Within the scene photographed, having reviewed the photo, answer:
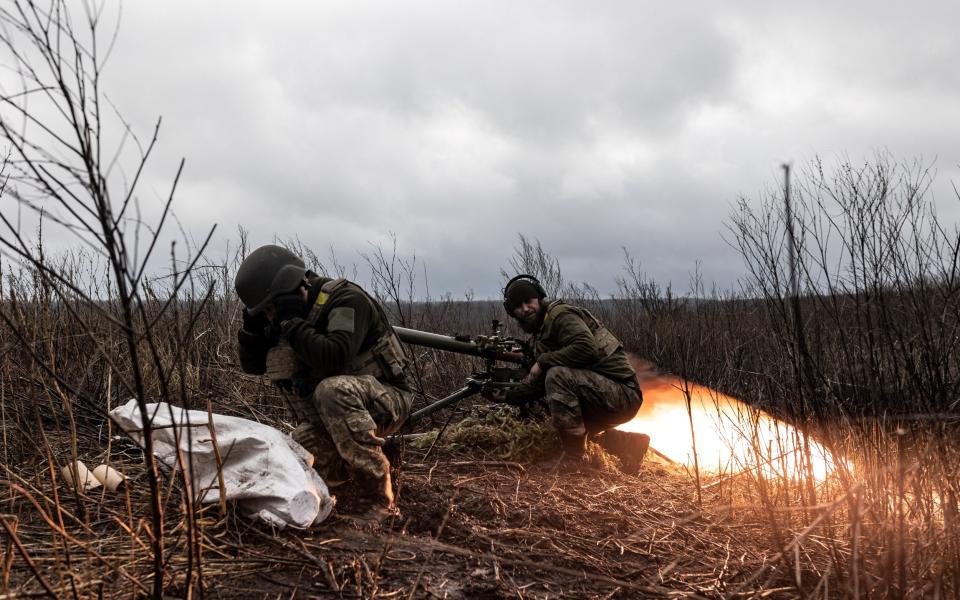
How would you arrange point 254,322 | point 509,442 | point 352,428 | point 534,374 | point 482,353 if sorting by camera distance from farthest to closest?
point 509,442, point 534,374, point 482,353, point 254,322, point 352,428

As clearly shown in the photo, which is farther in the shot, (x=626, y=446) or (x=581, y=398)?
(x=626, y=446)

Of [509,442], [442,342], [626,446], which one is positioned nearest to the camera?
[442,342]

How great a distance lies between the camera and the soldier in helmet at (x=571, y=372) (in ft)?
18.3

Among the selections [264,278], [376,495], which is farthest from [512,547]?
[264,278]

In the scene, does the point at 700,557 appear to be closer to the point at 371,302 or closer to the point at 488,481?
the point at 488,481

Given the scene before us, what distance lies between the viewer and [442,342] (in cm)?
537

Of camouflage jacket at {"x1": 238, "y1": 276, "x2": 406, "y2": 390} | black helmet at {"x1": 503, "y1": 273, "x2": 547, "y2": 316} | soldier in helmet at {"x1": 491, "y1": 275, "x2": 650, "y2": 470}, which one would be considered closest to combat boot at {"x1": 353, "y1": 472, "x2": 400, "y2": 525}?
camouflage jacket at {"x1": 238, "y1": 276, "x2": 406, "y2": 390}

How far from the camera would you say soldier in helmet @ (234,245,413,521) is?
379 centimetres

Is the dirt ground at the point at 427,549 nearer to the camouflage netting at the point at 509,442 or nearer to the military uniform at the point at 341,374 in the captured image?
the military uniform at the point at 341,374

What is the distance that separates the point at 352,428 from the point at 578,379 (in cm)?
236

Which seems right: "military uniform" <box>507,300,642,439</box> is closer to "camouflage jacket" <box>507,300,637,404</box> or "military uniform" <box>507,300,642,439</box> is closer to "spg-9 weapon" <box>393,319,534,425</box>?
"camouflage jacket" <box>507,300,637,404</box>

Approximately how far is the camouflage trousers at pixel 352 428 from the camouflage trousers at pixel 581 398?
176 cm

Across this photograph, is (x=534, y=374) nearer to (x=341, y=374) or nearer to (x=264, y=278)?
(x=341, y=374)

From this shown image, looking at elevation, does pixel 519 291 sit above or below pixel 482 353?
above
